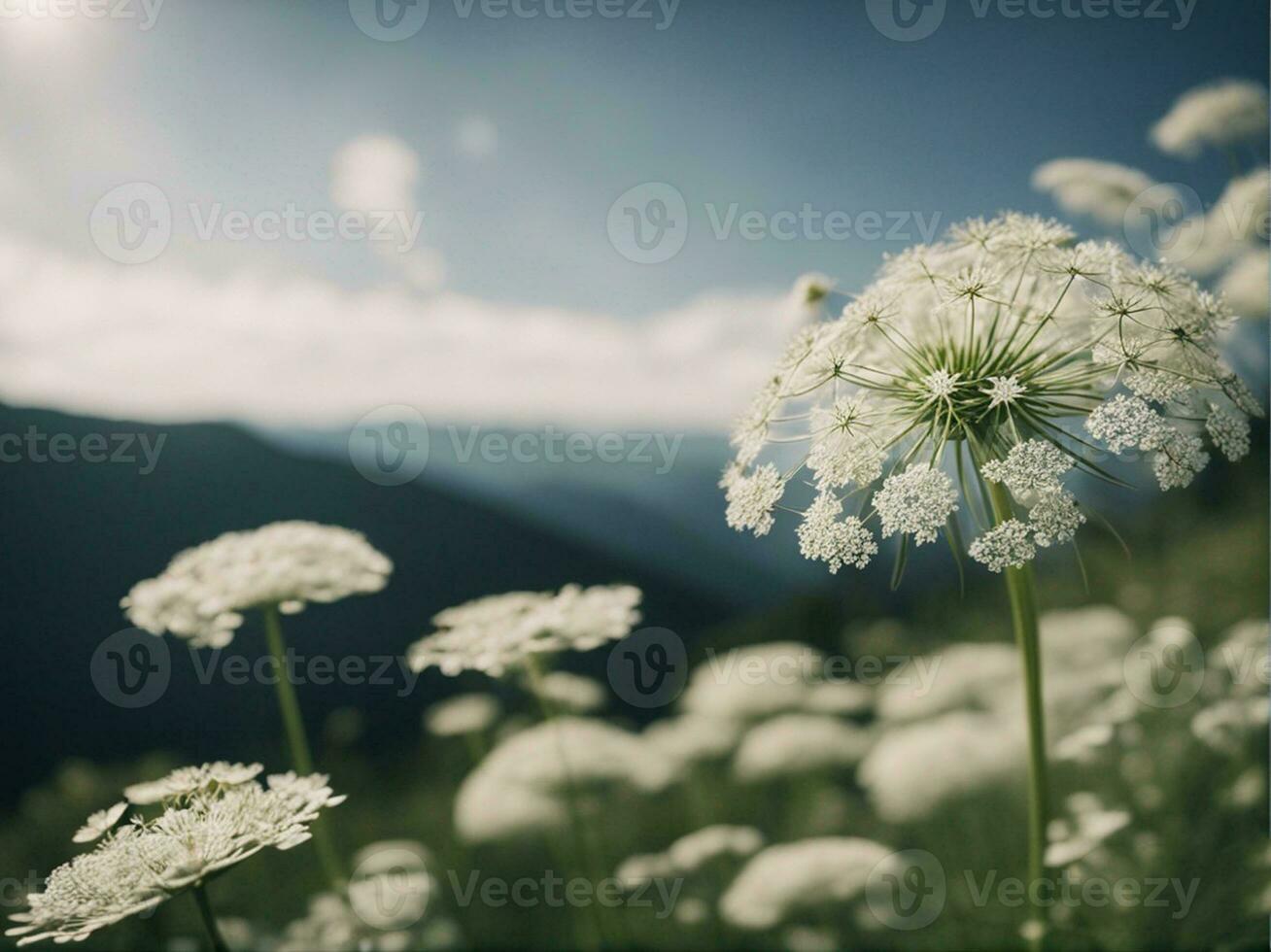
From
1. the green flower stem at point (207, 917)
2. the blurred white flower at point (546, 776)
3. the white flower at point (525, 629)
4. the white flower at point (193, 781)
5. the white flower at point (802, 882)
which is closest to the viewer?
the green flower stem at point (207, 917)

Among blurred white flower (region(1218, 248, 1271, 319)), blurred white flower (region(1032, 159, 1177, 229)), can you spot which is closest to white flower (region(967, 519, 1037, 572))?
blurred white flower (region(1032, 159, 1177, 229))

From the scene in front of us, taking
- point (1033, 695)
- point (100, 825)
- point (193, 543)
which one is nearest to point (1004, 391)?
point (1033, 695)

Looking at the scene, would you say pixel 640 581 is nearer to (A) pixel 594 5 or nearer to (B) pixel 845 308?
(A) pixel 594 5

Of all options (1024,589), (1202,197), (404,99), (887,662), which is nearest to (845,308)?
(1024,589)

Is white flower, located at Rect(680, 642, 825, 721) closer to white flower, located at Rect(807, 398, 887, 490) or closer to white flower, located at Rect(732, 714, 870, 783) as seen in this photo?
white flower, located at Rect(732, 714, 870, 783)

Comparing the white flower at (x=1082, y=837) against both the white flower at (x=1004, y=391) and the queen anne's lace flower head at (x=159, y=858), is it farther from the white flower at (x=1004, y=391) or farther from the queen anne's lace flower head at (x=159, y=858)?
the queen anne's lace flower head at (x=159, y=858)

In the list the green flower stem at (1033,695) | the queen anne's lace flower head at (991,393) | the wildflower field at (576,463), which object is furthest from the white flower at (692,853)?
the queen anne's lace flower head at (991,393)
